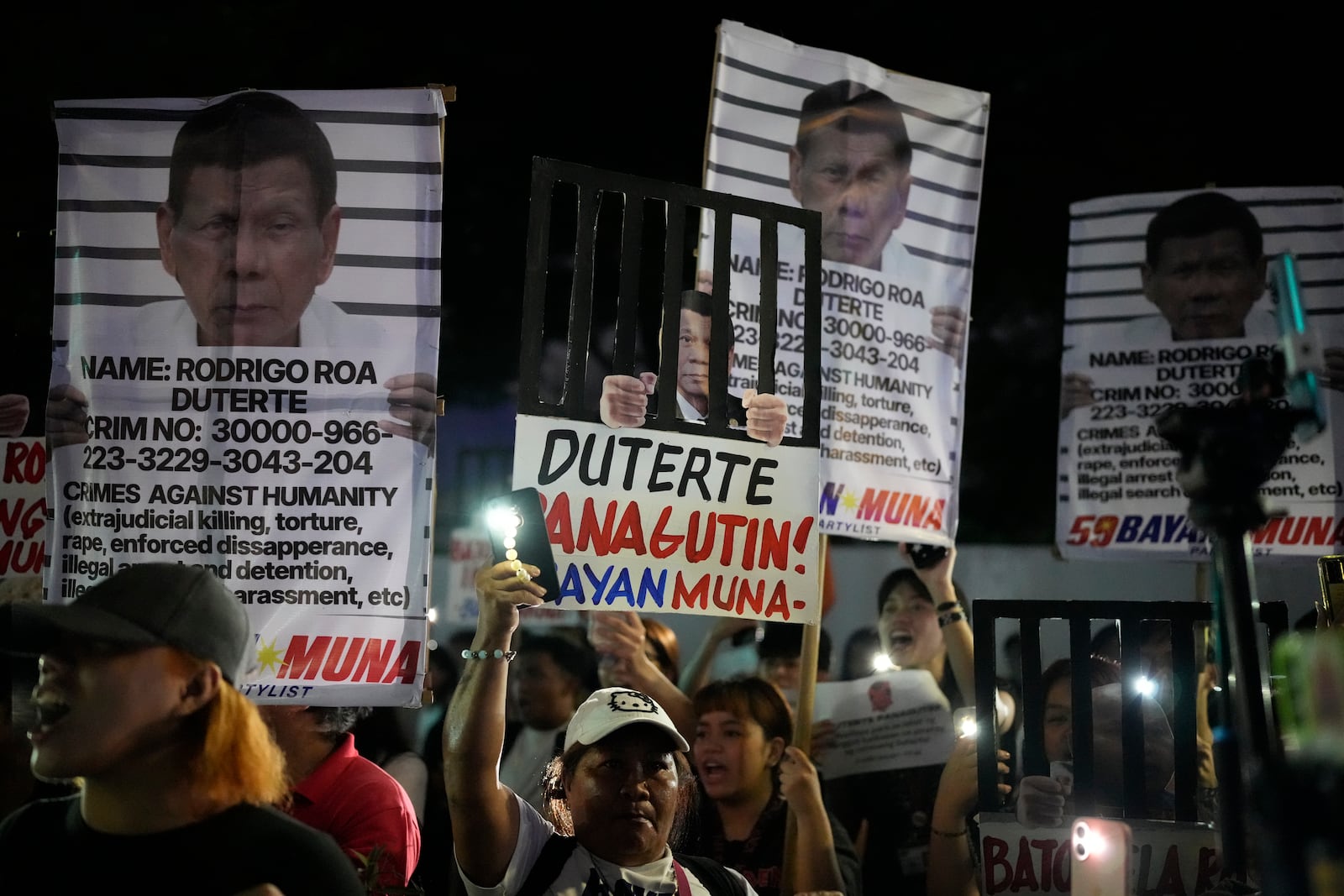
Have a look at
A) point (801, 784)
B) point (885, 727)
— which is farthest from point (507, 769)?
point (801, 784)

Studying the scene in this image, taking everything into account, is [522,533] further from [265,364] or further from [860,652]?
[860,652]

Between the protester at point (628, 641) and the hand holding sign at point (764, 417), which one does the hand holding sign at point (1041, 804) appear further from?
the protester at point (628, 641)

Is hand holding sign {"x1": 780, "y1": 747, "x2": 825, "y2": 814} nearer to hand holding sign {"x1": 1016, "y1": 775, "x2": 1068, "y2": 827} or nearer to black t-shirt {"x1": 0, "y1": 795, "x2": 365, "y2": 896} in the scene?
hand holding sign {"x1": 1016, "y1": 775, "x2": 1068, "y2": 827}

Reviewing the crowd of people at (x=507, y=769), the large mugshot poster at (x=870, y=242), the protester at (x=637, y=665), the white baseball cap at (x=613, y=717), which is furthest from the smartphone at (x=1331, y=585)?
the protester at (x=637, y=665)

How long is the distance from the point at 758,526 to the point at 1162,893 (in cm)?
158

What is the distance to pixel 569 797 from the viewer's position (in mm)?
3400

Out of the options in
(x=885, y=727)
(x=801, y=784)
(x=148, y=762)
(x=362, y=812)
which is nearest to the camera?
(x=148, y=762)

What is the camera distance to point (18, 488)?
5215mm

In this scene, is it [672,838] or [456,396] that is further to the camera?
[456,396]

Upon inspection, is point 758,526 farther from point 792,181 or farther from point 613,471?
point 792,181

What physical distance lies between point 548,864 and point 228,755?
1.17m

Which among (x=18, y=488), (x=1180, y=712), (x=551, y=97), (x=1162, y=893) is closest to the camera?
(x=1162, y=893)

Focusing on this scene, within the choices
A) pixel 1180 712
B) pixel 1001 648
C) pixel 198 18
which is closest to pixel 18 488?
pixel 1180 712

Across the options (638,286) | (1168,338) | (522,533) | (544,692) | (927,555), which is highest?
(1168,338)
